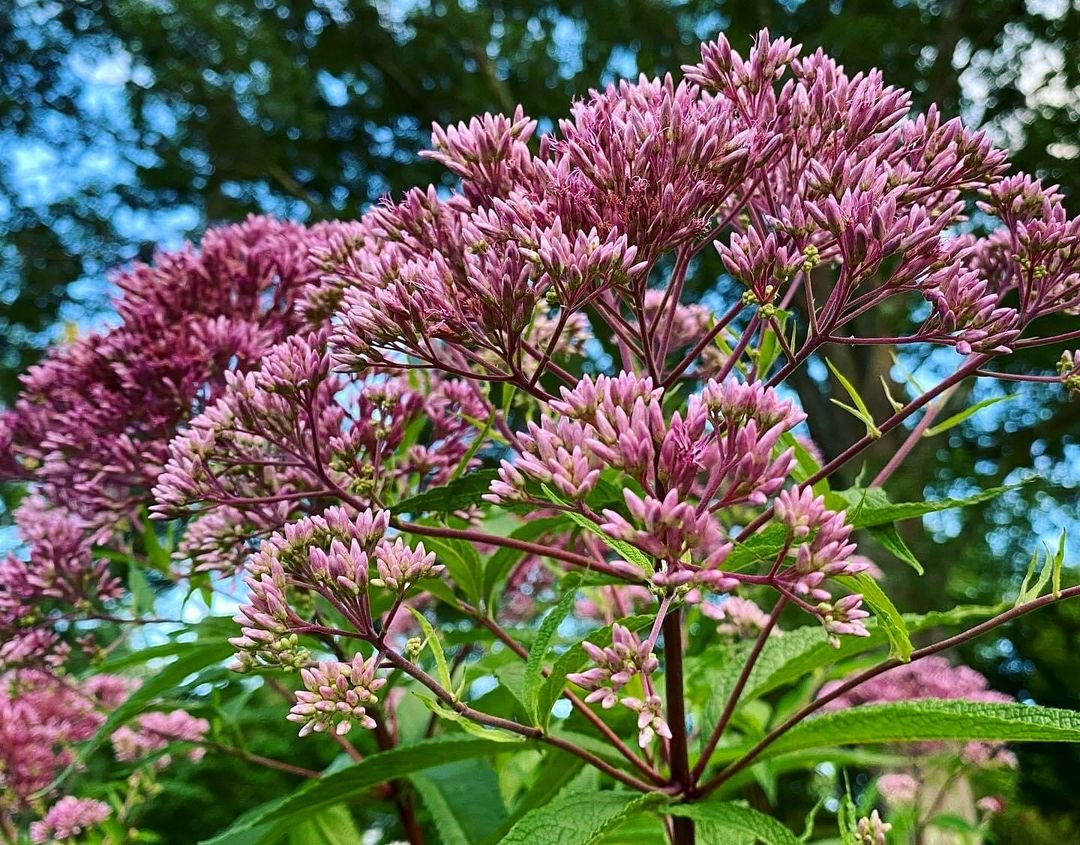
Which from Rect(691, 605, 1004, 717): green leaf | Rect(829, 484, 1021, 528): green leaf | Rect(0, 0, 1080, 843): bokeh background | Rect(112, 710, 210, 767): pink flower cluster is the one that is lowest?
Rect(691, 605, 1004, 717): green leaf

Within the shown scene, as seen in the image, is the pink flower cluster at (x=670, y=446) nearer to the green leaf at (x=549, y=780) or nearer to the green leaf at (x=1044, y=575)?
the green leaf at (x=1044, y=575)

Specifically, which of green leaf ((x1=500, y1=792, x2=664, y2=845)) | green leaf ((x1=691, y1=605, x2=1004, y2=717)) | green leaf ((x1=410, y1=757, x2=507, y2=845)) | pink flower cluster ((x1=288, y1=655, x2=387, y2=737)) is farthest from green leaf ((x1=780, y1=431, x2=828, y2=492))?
green leaf ((x1=410, y1=757, x2=507, y2=845))

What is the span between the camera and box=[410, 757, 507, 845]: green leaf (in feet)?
4.03

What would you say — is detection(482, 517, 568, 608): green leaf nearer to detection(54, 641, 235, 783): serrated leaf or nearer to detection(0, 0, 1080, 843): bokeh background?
detection(54, 641, 235, 783): serrated leaf

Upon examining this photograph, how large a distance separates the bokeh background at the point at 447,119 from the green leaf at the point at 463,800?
4.77 metres

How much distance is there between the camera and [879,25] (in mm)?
6559

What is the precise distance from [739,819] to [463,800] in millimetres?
532

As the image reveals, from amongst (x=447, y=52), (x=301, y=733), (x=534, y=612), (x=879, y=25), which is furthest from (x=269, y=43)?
(x=301, y=733)

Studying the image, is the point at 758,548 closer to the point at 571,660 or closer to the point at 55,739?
the point at 571,660

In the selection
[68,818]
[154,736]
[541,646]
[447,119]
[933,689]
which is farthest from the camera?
[447,119]

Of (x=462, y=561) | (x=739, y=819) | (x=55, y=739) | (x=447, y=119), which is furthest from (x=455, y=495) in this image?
(x=447, y=119)

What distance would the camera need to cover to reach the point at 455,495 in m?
1.00

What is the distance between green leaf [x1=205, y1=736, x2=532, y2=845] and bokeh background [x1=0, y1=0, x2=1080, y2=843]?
4.99m

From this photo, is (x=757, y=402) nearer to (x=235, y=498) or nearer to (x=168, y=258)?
(x=235, y=498)
